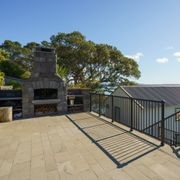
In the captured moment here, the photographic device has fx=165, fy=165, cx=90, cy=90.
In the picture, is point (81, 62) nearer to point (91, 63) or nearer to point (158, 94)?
point (91, 63)

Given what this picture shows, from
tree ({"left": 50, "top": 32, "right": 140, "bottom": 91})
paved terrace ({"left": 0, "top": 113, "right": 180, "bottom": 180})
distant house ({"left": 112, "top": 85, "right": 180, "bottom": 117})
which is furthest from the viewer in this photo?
tree ({"left": 50, "top": 32, "right": 140, "bottom": 91})

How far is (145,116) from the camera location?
32.2ft

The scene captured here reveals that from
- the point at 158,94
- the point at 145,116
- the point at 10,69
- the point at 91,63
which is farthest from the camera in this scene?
the point at 10,69

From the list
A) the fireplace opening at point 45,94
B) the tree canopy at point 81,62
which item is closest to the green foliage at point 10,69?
the tree canopy at point 81,62

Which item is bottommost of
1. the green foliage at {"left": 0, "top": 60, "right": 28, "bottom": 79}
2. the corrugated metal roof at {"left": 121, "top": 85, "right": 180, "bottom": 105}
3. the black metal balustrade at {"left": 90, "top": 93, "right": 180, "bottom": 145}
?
the black metal balustrade at {"left": 90, "top": 93, "right": 180, "bottom": 145}

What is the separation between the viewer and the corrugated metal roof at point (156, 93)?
37.7 ft

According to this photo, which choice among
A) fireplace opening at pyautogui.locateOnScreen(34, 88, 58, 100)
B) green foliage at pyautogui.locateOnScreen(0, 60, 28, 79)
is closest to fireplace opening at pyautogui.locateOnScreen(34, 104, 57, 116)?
fireplace opening at pyautogui.locateOnScreen(34, 88, 58, 100)

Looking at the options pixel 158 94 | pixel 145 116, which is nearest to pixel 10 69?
pixel 145 116

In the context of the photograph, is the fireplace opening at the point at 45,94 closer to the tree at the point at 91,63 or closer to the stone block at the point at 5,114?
the stone block at the point at 5,114

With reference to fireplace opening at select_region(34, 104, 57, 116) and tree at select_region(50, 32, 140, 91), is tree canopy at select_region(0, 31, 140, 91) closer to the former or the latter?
tree at select_region(50, 32, 140, 91)

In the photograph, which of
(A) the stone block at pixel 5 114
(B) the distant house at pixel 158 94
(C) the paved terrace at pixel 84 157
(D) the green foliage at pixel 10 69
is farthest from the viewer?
(D) the green foliage at pixel 10 69

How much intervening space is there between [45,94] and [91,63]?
972 cm

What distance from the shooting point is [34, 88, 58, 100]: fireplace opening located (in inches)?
280

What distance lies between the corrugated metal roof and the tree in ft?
14.7
